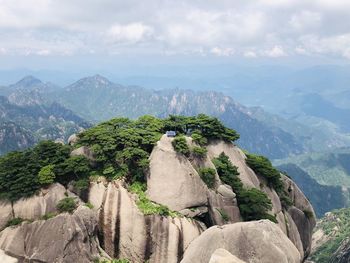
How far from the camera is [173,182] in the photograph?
48938 millimetres

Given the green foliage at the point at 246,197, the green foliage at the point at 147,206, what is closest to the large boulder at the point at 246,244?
the green foliage at the point at 147,206

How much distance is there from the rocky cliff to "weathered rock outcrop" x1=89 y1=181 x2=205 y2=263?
0.32 feet

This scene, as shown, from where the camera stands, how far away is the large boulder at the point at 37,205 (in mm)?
45062

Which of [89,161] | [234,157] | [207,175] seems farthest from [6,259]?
[234,157]

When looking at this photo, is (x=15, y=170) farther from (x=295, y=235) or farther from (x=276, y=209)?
(x=295, y=235)

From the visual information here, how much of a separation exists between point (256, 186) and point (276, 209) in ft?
12.3

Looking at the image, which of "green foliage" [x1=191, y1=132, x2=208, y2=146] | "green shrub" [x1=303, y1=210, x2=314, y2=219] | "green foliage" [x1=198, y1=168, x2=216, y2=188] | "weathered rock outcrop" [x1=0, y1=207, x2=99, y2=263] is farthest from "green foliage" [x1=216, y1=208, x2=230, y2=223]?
"green shrub" [x1=303, y1=210, x2=314, y2=219]

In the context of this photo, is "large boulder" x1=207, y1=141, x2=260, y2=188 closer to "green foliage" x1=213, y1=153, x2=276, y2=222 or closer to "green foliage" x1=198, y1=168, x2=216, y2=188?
"green foliage" x1=213, y1=153, x2=276, y2=222

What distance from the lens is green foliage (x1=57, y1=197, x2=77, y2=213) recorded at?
44.2 metres

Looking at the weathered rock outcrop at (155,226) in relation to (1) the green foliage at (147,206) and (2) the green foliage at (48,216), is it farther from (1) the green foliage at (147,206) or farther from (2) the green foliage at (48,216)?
(2) the green foliage at (48,216)

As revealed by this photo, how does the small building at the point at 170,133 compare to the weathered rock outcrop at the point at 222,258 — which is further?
the small building at the point at 170,133

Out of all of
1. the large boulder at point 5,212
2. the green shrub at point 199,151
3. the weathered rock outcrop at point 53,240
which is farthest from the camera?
the green shrub at point 199,151

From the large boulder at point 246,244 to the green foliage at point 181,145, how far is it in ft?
45.8

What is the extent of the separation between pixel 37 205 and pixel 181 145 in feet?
54.4
